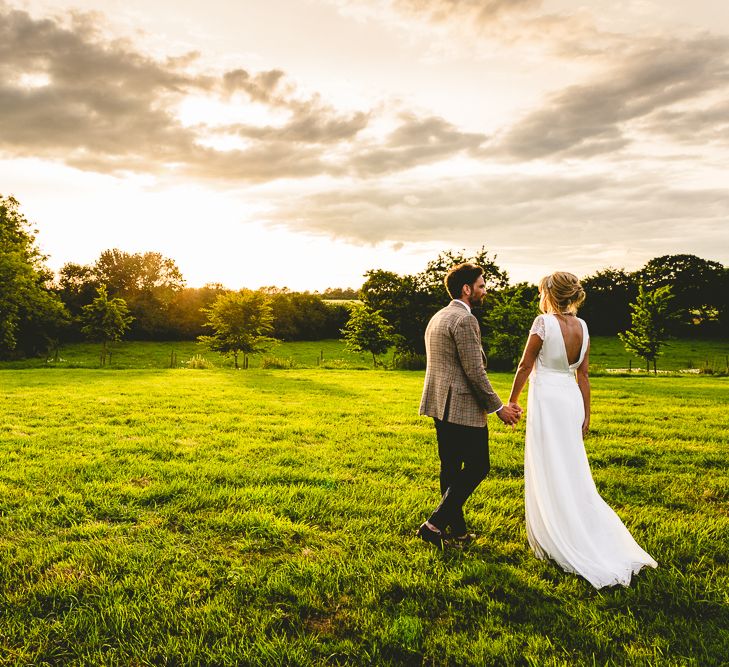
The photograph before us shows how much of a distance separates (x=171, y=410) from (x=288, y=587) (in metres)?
9.97

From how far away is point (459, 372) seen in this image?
4.77 meters

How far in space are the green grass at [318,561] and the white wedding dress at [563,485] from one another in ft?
0.64

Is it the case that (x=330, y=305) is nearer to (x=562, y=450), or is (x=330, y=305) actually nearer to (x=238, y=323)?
(x=238, y=323)

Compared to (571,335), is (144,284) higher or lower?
higher

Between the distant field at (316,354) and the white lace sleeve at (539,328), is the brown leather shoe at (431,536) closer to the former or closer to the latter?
the white lace sleeve at (539,328)

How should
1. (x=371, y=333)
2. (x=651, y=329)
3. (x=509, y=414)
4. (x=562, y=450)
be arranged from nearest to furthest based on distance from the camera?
(x=509, y=414) → (x=562, y=450) → (x=371, y=333) → (x=651, y=329)

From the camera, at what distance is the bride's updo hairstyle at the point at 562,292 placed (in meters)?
4.81

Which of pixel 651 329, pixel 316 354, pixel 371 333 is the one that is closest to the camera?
pixel 371 333

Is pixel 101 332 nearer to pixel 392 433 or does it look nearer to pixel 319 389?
pixel 319 389

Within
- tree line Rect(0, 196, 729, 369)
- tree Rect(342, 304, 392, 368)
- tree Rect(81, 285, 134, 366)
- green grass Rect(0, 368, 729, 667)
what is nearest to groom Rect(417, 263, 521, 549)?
green grass Rect(0, 368, 729, 667)

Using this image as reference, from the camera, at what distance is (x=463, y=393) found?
4711mm

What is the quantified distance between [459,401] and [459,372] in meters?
0.29

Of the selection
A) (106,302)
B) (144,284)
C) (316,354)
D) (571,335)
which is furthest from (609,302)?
(571,335)

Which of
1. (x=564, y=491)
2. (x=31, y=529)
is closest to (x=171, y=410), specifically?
(x=31, y=529)
